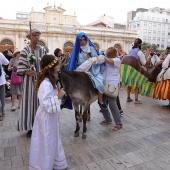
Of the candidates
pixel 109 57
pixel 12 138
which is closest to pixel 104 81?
pixel 109 57

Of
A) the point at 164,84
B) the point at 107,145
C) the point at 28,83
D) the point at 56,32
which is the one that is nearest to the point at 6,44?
the point at 56,32

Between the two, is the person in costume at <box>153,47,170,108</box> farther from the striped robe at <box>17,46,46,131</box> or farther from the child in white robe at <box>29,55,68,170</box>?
the child in white robe at <box>29,55,68,170</box>

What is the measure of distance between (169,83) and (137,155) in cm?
352

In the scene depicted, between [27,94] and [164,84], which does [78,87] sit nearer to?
[27,94]

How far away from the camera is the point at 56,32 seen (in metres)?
33.0

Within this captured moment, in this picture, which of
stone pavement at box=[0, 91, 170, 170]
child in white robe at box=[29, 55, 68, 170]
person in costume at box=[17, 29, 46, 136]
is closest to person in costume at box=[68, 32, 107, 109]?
person in costume at box=[17, 29, 46, 136]

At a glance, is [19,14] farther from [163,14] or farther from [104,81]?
[104,81]

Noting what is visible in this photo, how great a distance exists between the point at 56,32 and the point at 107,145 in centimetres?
3112

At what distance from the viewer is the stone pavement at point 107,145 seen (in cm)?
311

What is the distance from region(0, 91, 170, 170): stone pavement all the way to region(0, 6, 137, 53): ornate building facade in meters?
27.6

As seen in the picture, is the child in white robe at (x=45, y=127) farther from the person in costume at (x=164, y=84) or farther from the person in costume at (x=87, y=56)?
the person in costume at (x=164, y=84)

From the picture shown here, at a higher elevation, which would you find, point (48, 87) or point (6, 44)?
point (6, 44)

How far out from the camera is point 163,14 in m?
81.0

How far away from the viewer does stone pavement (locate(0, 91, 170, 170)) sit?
3.11 metres
